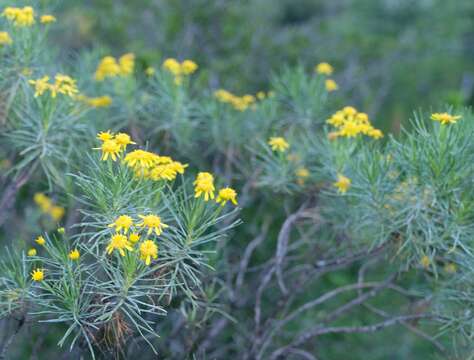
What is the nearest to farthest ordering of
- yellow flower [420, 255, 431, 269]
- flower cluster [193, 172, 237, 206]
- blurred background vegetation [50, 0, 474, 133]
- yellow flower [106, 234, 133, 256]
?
1. yellow flower [106, 234, 133, 256]
2. flower cluster [193, 172, 237, 206]
3. yellow flower [420, 255, 431, 269]
4. blurred background vegetation [50, 0, 474, 133]

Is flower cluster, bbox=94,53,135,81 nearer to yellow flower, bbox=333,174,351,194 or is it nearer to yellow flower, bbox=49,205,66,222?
yellow flower, bbox=49,205,66,222

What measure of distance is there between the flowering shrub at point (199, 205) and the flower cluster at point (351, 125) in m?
0.01

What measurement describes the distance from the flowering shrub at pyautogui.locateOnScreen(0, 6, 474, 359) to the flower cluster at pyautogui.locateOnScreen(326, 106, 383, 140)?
0.01 meters

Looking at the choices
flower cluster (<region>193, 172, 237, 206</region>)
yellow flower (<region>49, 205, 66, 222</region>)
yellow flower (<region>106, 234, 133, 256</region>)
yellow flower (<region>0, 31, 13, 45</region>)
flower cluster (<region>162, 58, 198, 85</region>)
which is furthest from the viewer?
yellow flower (<region>49, 205, 66, 222</region>)

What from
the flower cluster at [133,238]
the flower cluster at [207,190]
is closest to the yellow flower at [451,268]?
the flower cluster at [207,190]

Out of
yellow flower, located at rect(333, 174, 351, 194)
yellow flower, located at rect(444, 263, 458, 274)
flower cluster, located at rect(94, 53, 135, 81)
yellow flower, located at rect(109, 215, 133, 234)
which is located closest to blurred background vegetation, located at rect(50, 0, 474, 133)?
flower cluster, located at rect(94, 53, 135, 81)

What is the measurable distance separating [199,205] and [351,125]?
1025 millimetres

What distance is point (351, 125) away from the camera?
2832 mm

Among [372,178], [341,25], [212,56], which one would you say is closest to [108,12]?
[212,56]

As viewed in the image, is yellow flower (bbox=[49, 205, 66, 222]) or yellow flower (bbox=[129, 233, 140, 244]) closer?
yellow flower (bbox=[129, 233, 140, 244])

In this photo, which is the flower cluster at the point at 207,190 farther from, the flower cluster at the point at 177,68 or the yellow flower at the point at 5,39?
the yellow flower at the point at 5,39

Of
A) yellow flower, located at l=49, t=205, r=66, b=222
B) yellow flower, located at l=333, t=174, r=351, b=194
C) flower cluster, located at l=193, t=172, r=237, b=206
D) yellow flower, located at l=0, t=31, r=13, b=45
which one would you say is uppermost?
yellow flower, located at l=0, t=31, r=13, b=45

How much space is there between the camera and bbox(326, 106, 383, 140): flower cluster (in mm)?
2824

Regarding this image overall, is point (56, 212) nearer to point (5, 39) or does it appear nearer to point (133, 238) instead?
point (5, 39)
